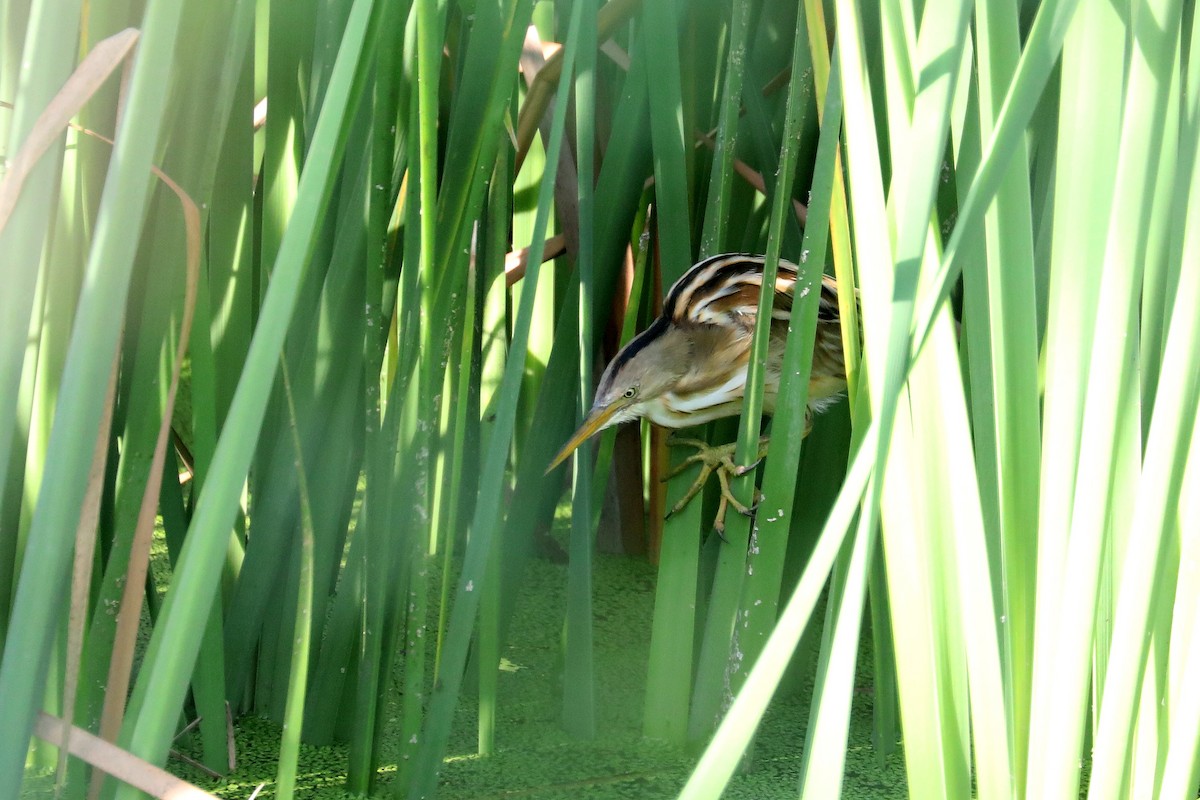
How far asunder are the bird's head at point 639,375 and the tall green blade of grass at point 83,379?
0.73 m

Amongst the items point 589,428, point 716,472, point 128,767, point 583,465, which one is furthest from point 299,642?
point 716,472

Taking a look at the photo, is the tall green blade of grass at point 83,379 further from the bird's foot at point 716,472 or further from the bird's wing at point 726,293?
the bird's wing at point 726,293

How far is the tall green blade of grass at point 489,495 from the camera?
0.87 meters

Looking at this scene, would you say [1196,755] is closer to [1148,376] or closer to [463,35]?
[1148,376]

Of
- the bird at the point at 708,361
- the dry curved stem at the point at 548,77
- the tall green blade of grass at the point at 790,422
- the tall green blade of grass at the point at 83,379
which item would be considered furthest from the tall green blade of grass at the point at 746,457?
the tall green blade of grass at the point at 83,379

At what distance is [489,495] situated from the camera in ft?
2.95

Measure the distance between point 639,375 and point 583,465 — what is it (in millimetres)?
288

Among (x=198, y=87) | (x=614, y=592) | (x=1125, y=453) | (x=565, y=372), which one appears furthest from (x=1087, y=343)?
(x=614, y=592)

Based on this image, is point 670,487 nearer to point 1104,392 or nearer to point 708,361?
point 708,361

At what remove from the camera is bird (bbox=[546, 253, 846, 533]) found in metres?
1.31

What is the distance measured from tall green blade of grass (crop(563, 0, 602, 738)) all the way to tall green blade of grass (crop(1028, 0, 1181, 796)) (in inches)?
16.8

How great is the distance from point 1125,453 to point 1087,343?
140mm

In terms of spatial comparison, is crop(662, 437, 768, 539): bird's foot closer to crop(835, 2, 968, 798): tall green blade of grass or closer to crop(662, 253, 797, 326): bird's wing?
crop(662, 253, 797, 326): bird's wing

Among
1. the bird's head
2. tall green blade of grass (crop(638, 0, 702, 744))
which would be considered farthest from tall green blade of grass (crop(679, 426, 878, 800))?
the bird's head
